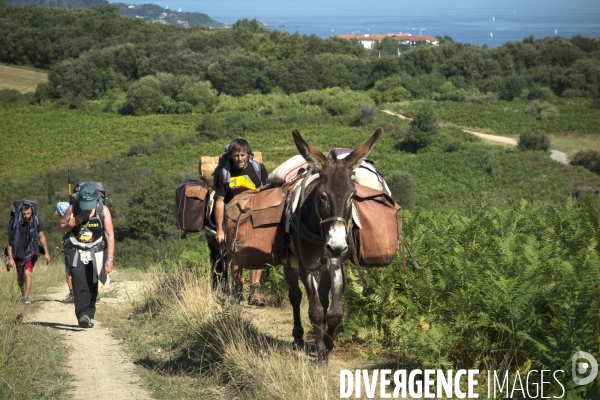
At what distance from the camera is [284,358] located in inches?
242

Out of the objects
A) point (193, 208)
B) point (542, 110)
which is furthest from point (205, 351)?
point (542, 110)

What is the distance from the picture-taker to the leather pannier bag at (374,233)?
651 cm

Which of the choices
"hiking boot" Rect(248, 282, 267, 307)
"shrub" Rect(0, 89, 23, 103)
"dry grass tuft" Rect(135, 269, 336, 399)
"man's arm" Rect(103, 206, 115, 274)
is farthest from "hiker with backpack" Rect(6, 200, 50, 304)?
"shrub" Rect(0, 89, 23, 103)

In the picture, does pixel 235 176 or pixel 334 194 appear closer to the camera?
pixel 334 194

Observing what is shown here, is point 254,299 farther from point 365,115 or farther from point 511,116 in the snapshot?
point 511,116

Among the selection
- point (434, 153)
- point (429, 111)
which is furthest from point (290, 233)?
point (429, 111)

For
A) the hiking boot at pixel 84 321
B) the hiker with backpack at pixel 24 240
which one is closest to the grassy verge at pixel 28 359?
the hiking boot at pixel 84 321

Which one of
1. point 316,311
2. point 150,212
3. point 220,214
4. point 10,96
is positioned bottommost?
point 150,212

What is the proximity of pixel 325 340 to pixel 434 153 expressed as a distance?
230 feet

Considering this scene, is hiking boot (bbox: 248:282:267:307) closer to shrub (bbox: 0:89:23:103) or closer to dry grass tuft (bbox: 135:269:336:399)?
dry grass tuft (bbox: 135:269:336:399)

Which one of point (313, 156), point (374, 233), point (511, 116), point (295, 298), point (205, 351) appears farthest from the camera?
point (511, 116)

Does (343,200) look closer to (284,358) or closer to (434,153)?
(284,358)

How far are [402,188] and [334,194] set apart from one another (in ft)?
159

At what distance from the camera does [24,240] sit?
11273 millimetres
